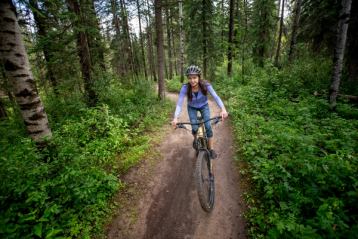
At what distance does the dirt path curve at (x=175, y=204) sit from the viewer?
12.4ft

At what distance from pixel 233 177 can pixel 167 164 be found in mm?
2215

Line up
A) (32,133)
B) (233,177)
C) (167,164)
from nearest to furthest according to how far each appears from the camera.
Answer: (32,133) < (233,177) < (167,164)

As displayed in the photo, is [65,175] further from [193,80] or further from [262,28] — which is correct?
[262,28]

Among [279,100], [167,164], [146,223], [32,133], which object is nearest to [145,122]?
[167,164]

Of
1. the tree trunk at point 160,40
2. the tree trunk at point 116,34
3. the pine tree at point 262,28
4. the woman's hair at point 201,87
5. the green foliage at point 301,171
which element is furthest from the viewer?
the tree trunk at point 116,34

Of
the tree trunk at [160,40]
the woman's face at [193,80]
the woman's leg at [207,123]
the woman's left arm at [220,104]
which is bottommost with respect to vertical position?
the woman's leg at [207,123]

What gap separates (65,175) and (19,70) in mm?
2557

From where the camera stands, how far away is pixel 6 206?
3.28 meters

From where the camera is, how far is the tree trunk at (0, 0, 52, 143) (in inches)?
148

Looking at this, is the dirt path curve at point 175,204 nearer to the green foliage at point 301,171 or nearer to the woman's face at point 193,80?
the green foliage at point 301,171

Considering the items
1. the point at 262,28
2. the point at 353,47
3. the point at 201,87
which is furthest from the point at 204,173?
the point at 262,28

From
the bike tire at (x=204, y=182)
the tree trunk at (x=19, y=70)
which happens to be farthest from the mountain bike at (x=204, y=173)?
the tree trunk at (x=19, y=70)

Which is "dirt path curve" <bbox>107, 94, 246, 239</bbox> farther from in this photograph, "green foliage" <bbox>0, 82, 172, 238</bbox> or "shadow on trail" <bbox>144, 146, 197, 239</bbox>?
"green foliage" <bbox>0, 82, 172, 238</bbox>

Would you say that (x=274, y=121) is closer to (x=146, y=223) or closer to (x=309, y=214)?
(x=309, y=214)
